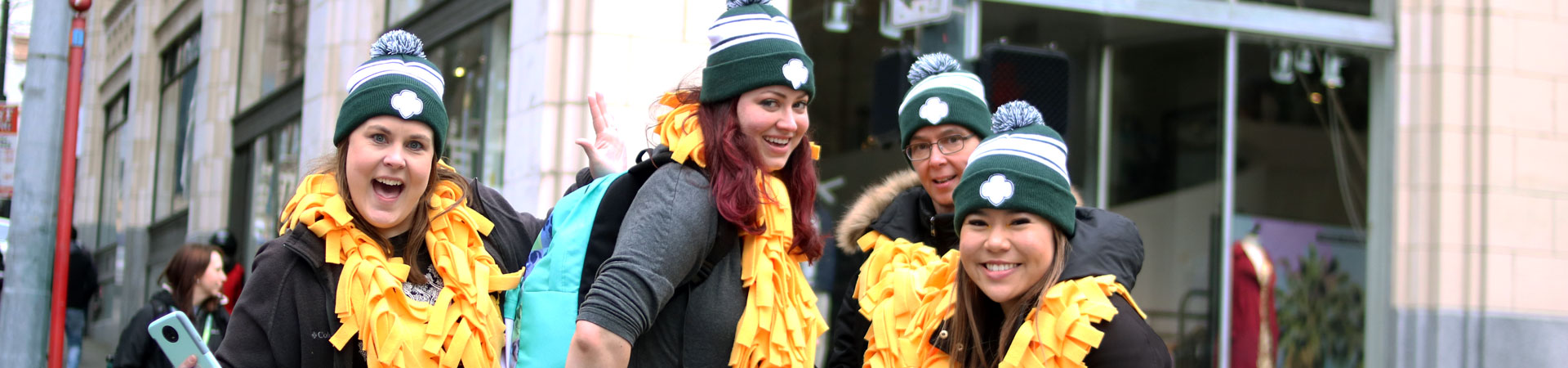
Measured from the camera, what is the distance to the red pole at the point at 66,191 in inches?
242

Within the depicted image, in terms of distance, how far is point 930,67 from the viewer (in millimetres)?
4133

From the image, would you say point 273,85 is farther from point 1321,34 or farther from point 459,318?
point 459,318

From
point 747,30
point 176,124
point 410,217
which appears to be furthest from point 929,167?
point 176,124

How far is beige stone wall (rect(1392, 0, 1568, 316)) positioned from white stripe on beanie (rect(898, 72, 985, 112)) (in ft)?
20.8

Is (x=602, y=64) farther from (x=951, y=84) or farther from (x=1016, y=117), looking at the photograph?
(x=1016, y=117)

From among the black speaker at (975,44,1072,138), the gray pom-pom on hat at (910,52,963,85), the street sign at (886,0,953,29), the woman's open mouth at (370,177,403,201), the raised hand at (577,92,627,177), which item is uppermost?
the street sign at (886,0,953,29)

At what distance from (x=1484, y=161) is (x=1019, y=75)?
4480 millimetres

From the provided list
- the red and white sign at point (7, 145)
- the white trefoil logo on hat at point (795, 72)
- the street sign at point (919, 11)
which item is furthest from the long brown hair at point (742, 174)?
the red and white sign at point (7, 145)

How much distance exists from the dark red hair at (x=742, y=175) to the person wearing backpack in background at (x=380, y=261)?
0.67 m

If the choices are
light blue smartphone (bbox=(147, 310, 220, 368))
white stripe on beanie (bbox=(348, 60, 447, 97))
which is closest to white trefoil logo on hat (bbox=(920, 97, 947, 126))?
white stripe on beanie (bbox=(348, 60, 447, 97))

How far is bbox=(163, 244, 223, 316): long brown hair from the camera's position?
6.58m

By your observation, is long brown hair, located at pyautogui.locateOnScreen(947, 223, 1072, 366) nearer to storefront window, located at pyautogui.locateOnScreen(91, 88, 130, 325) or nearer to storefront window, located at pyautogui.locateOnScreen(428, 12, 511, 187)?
storefront window, located at pyautogui.locateOnScreen(428, 12, 511, 187)

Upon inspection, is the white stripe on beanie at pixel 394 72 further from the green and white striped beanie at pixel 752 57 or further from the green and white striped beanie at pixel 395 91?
the green and white striped beanie at pixel 752 57

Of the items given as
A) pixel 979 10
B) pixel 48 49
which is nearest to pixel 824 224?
pixel 979 10
